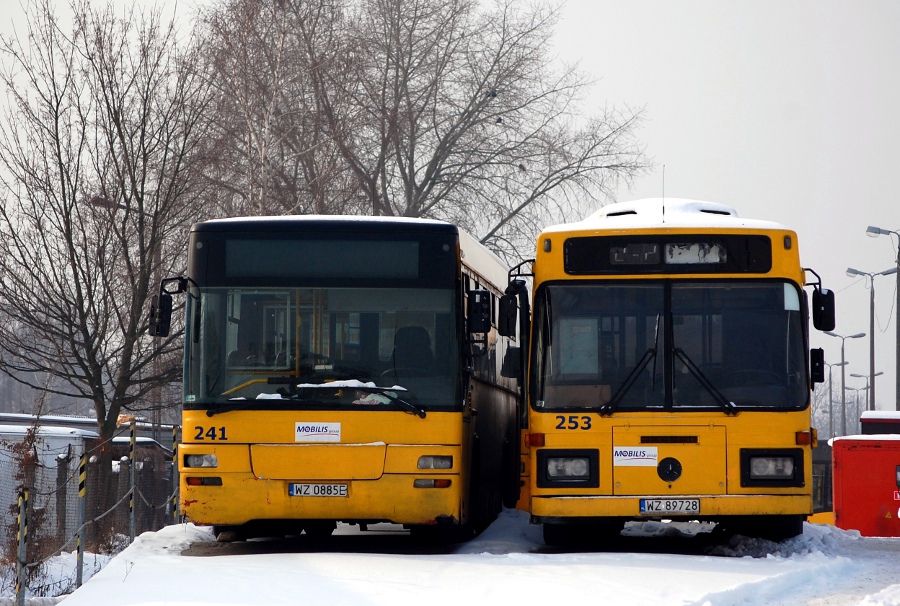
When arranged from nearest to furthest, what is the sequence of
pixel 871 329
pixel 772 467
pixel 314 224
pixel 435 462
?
pixel 772 467
pixel 435 462
pixel 314 224
pixel 871 329

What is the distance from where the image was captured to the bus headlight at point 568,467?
11547mm

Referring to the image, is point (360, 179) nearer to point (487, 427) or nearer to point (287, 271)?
point (487, 427)

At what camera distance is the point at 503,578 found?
9.32 meters

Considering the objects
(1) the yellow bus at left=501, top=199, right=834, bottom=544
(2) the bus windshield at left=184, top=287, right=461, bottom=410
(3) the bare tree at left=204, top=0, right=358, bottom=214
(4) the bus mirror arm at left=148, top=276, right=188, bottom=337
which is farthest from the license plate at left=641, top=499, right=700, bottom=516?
(3) the bare tree at left=204, top=0, right=358, bottom=214

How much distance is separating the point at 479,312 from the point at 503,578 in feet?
10.0

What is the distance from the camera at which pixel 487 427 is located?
14570 millimetres

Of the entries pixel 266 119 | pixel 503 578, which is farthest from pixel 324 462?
pixel 266 119

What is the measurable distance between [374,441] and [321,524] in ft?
6.46

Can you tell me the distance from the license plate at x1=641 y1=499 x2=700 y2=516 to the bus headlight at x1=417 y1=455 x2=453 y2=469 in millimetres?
1742

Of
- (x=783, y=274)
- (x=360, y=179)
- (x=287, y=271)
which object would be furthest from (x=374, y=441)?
(x=360, y=179)

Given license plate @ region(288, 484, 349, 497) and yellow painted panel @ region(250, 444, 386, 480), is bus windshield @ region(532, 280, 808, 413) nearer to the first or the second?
yellow painted panel @ region(250, 444, 386, 480)

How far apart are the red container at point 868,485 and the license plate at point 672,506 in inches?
318

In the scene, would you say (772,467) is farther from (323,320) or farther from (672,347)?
(323,320)

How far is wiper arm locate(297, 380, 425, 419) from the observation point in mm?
11539
